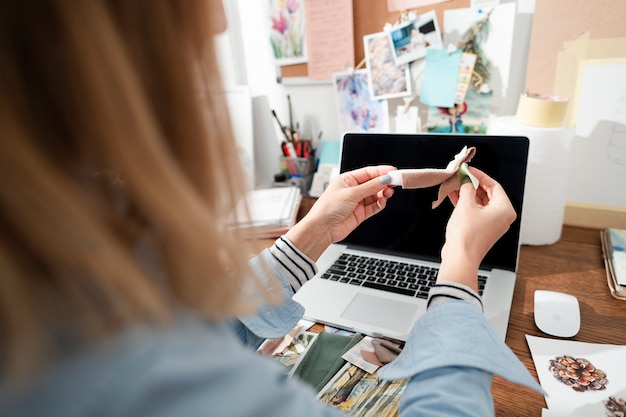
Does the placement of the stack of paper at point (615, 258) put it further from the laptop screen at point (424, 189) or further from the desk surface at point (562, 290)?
the laptop screen at point (424, 189)

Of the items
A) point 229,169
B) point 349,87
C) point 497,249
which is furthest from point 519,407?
point 349,87

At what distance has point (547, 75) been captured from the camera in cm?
75

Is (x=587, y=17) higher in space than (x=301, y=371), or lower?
higher

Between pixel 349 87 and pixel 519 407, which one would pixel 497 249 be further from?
pixel 349 87

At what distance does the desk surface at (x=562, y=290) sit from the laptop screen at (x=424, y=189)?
7 centimetres

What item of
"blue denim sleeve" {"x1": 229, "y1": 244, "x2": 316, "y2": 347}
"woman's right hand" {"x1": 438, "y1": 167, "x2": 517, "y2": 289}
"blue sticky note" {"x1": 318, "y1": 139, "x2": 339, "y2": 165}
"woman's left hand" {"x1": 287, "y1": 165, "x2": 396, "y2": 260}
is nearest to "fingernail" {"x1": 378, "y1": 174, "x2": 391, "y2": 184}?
"woman's left hand" {"x1": 287, "y1": 165, "x2": 396, "y2": 260}

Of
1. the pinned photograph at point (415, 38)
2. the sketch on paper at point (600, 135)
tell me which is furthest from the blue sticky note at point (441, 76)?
the sketch on paper at point (600, 135)

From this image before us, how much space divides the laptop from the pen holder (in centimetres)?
27

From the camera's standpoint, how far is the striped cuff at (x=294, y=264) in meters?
0.57

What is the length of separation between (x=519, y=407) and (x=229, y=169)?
422mm

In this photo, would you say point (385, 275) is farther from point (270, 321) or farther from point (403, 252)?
point (270, 321)

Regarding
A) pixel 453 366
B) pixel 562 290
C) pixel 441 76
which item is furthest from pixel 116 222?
pixel 441 76

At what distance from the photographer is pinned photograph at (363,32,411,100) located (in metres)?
0.89

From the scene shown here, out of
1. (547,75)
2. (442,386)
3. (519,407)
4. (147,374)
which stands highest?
(547,75)
